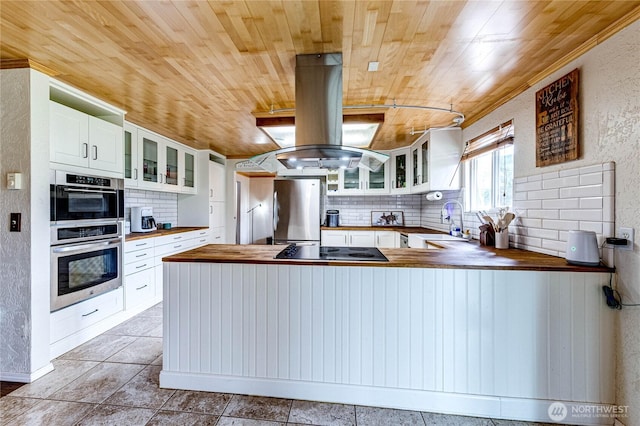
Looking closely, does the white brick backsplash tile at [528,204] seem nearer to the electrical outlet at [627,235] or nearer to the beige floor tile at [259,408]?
the electrical outlet at [627,235]

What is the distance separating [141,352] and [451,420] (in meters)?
2.36

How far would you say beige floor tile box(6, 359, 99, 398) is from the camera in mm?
1797

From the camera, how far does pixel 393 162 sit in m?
4.41

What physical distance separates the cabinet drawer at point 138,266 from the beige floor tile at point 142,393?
4.24 ft

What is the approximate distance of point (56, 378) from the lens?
1.95 m

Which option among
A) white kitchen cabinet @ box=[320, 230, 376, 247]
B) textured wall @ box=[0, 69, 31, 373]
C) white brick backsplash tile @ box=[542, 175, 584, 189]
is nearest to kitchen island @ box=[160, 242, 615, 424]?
white brick backsplash tile @ box=[542, 175, 584, 189]

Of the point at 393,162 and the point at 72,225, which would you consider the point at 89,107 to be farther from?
the point at 393,162

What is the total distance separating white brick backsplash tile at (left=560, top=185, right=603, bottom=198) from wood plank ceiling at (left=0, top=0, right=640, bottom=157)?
0.82 metres

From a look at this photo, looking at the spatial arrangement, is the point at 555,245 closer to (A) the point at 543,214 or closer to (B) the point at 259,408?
(A) the point at 543,214

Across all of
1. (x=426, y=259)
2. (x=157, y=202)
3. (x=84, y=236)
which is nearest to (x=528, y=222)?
(x=426, y=259)

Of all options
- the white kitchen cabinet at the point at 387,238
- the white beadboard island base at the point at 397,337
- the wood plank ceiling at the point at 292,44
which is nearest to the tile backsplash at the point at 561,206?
the white beadboard island base at the point at 397,337

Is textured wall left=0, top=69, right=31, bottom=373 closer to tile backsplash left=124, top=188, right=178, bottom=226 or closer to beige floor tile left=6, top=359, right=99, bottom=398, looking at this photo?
beige floor tile left=6, top=359, right=99, bottom=398

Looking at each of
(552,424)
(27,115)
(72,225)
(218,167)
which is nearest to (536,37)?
(552,424)

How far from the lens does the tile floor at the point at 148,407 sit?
1.56 meters
